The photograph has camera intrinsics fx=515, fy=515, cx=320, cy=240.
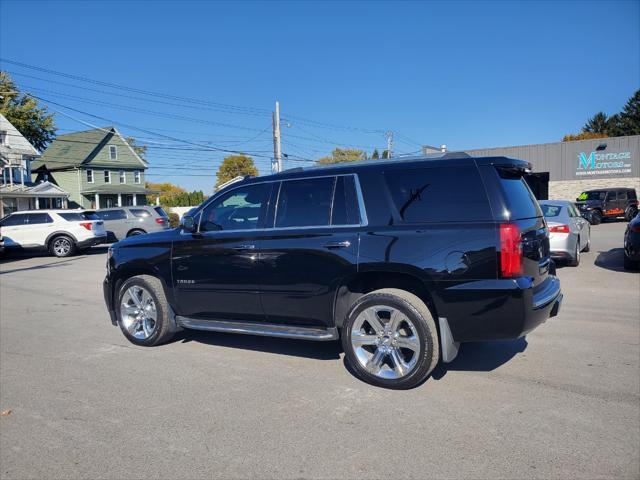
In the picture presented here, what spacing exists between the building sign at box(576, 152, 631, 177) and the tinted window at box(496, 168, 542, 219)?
36.3 meters

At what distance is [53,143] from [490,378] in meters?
54.0

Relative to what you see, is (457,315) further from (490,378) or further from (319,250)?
(319,250)

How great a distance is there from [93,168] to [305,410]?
4843 centimetres

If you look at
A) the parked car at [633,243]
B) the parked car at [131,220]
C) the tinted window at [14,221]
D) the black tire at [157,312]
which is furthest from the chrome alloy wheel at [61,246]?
the parked car at [633,243]

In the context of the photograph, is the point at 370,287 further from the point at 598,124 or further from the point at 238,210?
the point at 598,124

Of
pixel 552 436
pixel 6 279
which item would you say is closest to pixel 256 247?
pixel 552 436

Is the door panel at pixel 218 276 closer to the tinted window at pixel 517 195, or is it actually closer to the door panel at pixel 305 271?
the door panel at pixel 305 271

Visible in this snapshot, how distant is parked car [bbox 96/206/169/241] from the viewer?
21.6m

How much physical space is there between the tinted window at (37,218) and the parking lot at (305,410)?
1372cm

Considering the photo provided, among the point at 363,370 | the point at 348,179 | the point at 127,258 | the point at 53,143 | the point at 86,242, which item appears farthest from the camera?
the point at 53,143

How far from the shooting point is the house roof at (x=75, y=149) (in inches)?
1837

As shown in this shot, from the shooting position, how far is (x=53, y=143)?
1965 inches

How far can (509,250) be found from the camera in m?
Result: 4.01

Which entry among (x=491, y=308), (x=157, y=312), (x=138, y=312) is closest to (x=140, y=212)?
(x=138, y=312)
